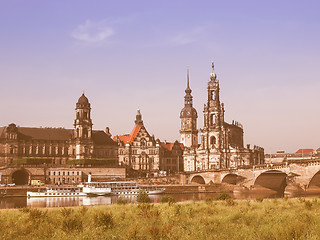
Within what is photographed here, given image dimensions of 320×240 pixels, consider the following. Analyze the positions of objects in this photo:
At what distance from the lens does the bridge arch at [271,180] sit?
84.6m

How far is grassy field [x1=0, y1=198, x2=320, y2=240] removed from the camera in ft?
70.9

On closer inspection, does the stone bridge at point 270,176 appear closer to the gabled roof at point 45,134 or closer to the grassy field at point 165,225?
the gabled roof at point 45,134

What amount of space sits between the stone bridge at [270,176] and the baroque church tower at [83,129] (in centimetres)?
2753

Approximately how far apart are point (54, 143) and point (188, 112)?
47705 mm

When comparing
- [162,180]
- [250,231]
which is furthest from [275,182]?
[250,231]

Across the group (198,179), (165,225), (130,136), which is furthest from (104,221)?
(130,136)

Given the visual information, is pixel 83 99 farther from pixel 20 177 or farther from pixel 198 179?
pixel 198 179

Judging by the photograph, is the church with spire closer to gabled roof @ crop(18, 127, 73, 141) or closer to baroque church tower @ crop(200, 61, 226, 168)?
baroque church tower @ crop(200, 61, 226, 168)

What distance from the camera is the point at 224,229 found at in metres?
23.6

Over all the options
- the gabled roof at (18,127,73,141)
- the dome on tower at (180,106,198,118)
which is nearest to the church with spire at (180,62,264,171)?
the dome on tower at (180,106,198,118)

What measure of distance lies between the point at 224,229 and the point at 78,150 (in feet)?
313

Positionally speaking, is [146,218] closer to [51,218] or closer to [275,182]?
[51,218]

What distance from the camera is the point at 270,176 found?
86125 millimetres

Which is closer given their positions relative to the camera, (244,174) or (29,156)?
(244,174)
